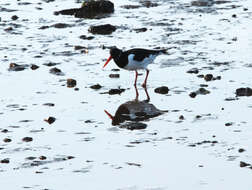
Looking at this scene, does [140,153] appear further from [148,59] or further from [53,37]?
[53,37]

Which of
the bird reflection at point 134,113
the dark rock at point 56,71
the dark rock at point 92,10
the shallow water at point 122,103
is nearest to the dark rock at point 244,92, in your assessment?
the shallow water at point 122,103

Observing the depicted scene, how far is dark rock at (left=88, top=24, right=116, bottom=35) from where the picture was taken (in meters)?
19.8

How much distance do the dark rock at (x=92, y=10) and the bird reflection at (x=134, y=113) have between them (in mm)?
9175

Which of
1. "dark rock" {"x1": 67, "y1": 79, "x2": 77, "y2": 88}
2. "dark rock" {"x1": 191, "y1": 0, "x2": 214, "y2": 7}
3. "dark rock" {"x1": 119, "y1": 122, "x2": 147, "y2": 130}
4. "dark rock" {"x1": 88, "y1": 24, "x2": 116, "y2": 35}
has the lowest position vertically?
"dark rock" {"x1": 119, "y1": 122, "x2": 147, "y2": 130}

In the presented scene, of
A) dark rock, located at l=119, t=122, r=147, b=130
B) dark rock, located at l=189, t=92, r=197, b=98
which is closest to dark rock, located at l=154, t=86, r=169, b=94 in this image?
dark rock, located at l=189, t=92, r=197, b=98

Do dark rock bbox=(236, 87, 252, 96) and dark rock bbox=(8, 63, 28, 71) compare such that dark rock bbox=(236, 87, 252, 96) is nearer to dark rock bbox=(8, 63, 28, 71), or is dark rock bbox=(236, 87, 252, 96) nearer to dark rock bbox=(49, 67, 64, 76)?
dark rock bbox=(49, 67, 64, 76)

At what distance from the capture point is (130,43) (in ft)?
60.7

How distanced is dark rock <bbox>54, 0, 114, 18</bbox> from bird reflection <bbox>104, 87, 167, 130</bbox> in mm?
9175

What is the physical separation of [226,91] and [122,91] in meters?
2.21

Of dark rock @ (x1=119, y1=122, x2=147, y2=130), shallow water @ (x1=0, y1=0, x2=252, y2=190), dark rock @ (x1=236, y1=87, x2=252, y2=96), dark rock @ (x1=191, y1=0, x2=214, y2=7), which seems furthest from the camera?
dark rock @ (x1=191, y1=0, x2=214, y2=7)

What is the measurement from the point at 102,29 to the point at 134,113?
7.54 metres

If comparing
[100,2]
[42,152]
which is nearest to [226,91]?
[42,152]

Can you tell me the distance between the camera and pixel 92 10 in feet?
74.0

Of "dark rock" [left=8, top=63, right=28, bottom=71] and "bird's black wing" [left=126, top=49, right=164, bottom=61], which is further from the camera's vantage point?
"dark rock" [left=8, top=63, right=28, bottom=71]
